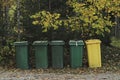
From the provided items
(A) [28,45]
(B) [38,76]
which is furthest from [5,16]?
(B) [38,76]

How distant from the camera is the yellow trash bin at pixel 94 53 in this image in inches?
557

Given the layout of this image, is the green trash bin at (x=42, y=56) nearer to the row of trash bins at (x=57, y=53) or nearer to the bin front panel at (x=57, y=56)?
the row of trash bins at (x=57, y=53)

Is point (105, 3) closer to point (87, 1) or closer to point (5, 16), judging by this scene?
point (87, 1)

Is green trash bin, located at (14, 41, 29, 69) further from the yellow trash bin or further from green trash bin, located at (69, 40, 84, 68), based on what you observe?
the yellow trash bin

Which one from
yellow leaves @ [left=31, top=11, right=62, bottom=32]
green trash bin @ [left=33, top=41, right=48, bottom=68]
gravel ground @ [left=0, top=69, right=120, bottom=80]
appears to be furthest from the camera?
yellow leaves @ [left=31, top=11, right=62, bottom=32]

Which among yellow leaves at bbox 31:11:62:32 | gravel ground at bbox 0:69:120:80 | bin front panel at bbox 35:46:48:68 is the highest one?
yellow leaves at bbox 31:11:62:32

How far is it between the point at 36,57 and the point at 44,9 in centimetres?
227

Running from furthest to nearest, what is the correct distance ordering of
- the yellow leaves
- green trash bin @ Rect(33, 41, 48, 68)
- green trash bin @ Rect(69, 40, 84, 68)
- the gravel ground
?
1. the yellow leaves
2. green trash bin @ Rect(33, 41, 48, 68)
3. green trash bin @ Rect(69, 40, 84, 68)
4. the gravel ground

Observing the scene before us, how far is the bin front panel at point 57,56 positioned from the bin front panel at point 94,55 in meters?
1.11

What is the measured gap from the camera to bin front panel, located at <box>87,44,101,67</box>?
1416 centimetres

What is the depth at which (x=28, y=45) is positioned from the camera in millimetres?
14547

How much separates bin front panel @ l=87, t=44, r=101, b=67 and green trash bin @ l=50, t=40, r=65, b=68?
1.11 meters

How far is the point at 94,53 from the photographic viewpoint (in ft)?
46.5

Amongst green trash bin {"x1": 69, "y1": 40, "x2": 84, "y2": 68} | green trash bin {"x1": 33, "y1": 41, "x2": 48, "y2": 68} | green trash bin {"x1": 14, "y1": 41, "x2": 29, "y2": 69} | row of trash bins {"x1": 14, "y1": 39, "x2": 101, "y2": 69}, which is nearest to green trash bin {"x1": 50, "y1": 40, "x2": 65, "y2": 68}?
row of trash bins {"x1": 14, "y1": 39, "x2": 101, "y2": 69}
